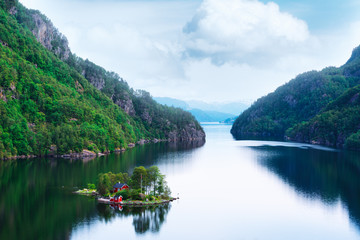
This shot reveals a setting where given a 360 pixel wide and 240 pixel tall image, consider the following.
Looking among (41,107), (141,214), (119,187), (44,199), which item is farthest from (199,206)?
(41,107)

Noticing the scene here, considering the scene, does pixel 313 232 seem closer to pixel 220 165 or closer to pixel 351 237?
pixel 351 237

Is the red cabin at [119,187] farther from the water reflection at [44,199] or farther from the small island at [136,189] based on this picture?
the water reflection at [44,199]

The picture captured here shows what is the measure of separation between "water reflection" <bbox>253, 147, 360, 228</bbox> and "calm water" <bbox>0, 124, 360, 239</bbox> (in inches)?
9.4

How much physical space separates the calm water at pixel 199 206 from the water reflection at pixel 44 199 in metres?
0.14

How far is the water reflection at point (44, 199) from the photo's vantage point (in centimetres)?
5016

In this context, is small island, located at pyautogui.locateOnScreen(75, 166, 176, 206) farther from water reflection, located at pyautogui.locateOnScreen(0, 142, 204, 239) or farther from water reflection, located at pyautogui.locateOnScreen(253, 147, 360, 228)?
water reflection, located at pyautogui.locateOnScreen(253, 147, 360, 228)

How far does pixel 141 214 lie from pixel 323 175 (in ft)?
194

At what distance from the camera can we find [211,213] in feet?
206

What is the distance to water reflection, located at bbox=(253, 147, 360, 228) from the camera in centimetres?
7162

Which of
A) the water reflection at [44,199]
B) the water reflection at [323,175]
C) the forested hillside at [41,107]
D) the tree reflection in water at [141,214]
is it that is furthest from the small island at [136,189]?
the forested hillside at [41,107]

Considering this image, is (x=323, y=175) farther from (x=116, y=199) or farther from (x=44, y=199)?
(x=44, y=199)

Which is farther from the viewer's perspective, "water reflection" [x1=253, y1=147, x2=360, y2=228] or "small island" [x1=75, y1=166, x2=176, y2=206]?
"water reflection" [x1=253, y1=147, x2=360, y2=228]

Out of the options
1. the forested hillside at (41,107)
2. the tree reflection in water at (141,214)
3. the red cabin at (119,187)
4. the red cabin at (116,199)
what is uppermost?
the forested hillside at (41,107)

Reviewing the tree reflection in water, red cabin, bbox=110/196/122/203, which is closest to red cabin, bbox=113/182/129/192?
red cabin, bbox=110/196/122/203
